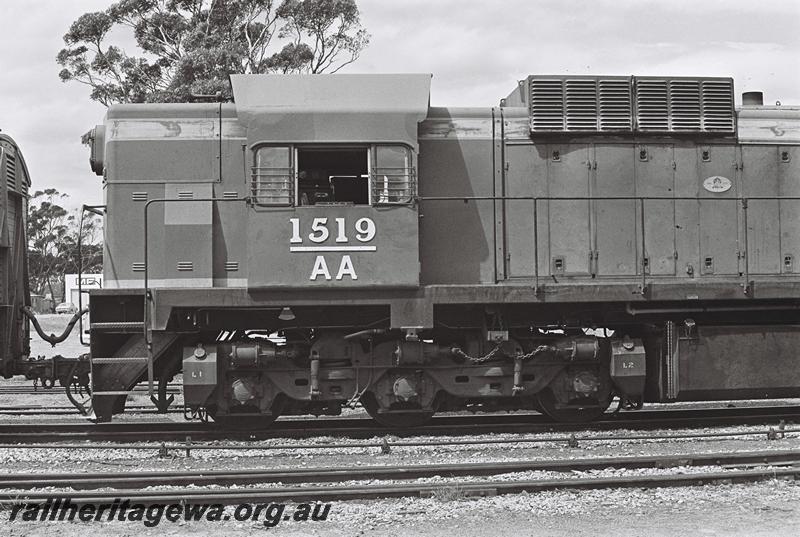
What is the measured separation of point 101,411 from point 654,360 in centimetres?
678

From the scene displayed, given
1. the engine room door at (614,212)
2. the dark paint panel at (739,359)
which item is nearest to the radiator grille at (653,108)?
the engine room door at (614,212)

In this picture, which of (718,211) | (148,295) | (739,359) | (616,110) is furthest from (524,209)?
(148,295)

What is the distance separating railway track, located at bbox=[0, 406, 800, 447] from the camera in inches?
369

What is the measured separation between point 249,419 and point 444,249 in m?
3.22

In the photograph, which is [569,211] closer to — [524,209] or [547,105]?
[524,209]

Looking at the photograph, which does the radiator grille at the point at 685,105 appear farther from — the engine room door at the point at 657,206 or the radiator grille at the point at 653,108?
the engine room door at the point at 657,206

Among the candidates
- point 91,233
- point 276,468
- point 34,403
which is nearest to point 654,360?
point 276,468

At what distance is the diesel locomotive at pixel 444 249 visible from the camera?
356 inches

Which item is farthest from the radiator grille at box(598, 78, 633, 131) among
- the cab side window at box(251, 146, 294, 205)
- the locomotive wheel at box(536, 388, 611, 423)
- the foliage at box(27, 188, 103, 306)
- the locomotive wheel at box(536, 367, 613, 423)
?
the foliage at box(27, 188, 103, 306)

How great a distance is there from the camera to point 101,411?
9.20 m

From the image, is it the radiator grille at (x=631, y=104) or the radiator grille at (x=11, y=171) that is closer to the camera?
the radiator grille at (x=631, y=104)

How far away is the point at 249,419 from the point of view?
32.1ft

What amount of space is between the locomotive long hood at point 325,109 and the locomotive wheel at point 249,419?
325cm

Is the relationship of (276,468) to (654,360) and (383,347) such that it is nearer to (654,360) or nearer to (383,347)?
(383,347)
